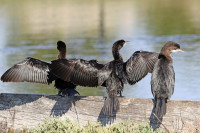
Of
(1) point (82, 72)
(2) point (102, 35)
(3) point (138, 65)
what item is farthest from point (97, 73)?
(2) point (102, 35)

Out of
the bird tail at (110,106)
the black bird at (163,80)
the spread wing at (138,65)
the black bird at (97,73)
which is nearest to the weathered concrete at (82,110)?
the bird tail at (110,106)

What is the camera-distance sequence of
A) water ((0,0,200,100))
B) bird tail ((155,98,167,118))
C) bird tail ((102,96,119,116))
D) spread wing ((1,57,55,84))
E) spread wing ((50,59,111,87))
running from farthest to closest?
1. water ((0,0,200,100))
2. spread wing ((1,57,55,84))
3. spread wing ((50,59,111,87))
4. bird tail ((102,96,119,116))
5. bird tail ((155,98,167,118))

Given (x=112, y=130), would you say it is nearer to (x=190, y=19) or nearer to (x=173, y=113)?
(x=173, y=113)

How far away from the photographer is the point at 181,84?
9.43m

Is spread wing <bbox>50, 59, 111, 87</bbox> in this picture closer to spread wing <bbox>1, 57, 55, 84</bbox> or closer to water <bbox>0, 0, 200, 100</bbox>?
spread wing <bbox>1, 57, 55, 84</bbox>

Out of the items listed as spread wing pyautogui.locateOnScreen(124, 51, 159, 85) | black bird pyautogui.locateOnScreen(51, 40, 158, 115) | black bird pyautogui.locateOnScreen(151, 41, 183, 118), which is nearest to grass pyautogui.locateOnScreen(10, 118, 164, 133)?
black bird pyautogui.locateOnScreen(151, 41, 183, 118)

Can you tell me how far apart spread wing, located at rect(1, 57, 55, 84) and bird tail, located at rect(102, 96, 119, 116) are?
4.24ft

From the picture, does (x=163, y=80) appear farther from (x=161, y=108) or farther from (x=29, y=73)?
(x=29, y=73)

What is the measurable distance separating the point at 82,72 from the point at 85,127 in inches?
35.4

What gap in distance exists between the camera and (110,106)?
5113 mm

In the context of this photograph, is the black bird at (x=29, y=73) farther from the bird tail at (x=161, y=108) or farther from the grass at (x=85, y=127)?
the bird tail at (x=161, y=108)

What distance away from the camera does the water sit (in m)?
9.49

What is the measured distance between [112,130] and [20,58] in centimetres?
842

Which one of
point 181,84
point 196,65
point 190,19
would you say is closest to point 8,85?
point 181,84
